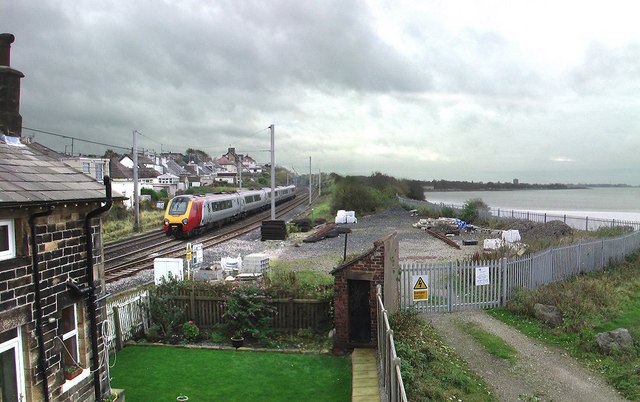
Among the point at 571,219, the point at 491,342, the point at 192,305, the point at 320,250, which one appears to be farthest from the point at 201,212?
the point at 571,219

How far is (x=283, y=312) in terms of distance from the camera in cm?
1294

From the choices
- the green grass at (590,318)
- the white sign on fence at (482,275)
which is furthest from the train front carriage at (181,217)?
the green grass at (590,318)

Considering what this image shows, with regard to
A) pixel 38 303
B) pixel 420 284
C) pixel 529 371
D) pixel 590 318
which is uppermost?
pixel 38 303

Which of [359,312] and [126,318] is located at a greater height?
[359,312]

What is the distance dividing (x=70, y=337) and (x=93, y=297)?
0.68 m

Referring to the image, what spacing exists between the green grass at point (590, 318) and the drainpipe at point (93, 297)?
31.1ft

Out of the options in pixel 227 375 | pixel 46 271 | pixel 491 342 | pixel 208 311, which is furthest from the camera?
pixel 208 311

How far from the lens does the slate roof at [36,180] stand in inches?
245

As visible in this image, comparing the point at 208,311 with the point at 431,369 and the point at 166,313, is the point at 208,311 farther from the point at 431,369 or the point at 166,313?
the point at 431,369

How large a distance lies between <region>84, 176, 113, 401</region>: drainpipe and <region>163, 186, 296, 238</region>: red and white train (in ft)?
73.4

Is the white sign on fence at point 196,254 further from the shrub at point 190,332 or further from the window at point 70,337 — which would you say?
the window at point 70,337

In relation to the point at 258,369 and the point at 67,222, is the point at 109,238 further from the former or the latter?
the point at 67,222

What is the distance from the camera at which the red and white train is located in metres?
30.4

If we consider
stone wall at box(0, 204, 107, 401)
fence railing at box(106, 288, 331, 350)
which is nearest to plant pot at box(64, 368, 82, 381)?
stone wall at box(0, 204, 107, 401)
